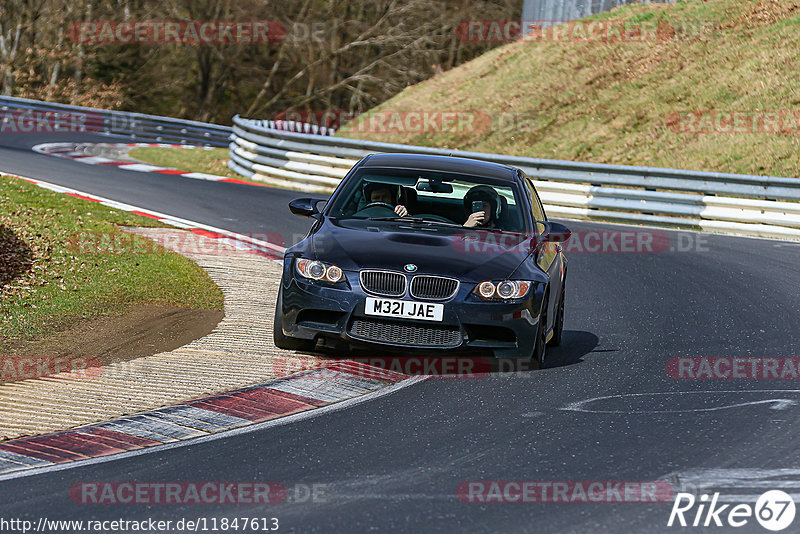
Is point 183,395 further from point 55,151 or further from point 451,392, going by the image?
point 55,151

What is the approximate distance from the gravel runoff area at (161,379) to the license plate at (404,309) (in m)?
0.70

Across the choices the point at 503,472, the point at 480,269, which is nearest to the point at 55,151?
the point at 480,269

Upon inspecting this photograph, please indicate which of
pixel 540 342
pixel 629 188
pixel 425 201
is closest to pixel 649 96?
pixel 629 188

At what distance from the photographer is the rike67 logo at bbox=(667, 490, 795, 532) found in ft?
16.1

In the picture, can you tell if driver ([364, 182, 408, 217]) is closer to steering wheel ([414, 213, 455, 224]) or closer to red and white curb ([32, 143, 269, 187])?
steering wheel ([414, 213, 455, 224])

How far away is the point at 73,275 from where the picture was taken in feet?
37.0

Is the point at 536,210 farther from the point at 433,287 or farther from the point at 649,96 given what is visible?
the point at 649,96

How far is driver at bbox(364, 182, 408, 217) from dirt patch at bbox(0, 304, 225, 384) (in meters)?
1.75

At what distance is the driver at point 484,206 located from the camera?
8953 mm

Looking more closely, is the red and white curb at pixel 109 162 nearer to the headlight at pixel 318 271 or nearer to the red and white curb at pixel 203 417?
the headlight at pixel 318 271

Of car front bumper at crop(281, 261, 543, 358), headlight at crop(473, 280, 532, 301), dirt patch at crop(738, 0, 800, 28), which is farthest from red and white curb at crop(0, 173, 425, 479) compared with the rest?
dirt patch at crop(738, 0, 800, 28)

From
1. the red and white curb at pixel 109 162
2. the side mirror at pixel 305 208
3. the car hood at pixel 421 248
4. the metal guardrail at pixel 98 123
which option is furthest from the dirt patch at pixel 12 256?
the metal guardrail at pixel 98 123

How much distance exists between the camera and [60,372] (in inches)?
302

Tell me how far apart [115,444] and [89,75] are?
136ft
